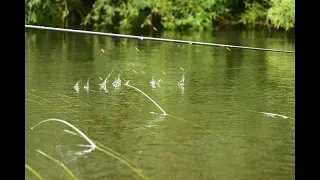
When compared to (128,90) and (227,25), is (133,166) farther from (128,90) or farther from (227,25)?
(227,25)

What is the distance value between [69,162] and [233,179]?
1.34m

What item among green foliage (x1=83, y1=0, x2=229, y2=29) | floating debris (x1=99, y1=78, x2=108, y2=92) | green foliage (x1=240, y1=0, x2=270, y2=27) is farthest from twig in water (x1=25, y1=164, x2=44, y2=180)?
green foliage (x1=240, y1=0, x2=270, y2=27)

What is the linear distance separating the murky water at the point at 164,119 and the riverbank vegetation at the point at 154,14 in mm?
14368

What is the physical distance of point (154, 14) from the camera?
1144 inches

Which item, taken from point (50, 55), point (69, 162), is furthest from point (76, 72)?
point (69, 162)

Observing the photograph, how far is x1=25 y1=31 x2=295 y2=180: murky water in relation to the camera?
16.1 feet

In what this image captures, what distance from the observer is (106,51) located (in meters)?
15.8

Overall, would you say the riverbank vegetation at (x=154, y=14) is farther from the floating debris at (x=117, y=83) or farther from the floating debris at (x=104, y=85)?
the floating debris at (x=104, y=85)

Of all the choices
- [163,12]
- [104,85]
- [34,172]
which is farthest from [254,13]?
[34,172]

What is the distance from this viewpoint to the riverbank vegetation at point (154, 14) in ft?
89.8

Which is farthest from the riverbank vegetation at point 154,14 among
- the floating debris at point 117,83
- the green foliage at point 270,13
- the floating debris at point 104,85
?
the floating debris at point 104,85

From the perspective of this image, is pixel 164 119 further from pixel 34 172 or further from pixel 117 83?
pixel 117 83

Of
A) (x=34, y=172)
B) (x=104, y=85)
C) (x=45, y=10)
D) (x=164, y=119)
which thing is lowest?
(x=34, y=172)

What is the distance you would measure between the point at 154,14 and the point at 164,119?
22.6m
